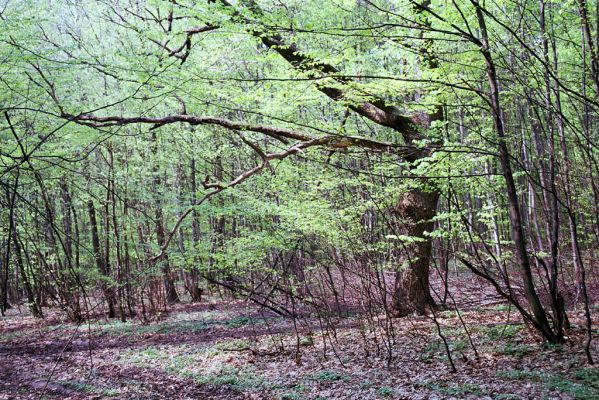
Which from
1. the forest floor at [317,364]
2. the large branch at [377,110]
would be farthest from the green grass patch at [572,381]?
the large branch at [377,110]

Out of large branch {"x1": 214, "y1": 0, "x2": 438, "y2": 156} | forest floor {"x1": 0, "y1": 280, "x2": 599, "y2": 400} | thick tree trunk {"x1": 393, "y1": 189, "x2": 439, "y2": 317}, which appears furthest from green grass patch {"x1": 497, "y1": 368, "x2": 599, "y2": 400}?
large branch {"x1": 214, "y1": 0, "x2": 438, "y2": 156}

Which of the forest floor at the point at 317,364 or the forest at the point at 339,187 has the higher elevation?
the forest at the point at 339,187

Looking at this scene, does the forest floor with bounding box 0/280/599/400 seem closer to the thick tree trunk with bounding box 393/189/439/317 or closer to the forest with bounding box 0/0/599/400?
the forest with bounding box 0/0/599/400

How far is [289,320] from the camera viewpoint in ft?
38.9

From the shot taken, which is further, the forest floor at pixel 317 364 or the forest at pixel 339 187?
the forest floor at pixel 317 364

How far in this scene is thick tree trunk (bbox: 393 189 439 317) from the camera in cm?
858

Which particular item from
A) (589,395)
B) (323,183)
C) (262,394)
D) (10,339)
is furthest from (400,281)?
(10,339)

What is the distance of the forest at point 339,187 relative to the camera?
15.6 ft

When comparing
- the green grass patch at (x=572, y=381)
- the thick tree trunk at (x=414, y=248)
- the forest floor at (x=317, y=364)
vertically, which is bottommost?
the forest floor at (x=317, y=364)

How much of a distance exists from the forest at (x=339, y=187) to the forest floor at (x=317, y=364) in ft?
0.15

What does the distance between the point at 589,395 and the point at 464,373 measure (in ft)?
5.12

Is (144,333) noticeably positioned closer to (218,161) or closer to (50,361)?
(50,361)

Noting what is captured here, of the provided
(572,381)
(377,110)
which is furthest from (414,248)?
(572,381)

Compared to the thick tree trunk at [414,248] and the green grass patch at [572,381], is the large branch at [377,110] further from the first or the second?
the green grass patch at [572,381]
